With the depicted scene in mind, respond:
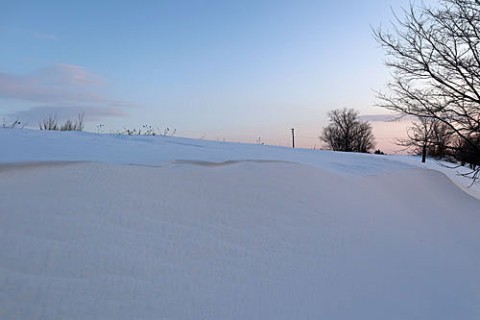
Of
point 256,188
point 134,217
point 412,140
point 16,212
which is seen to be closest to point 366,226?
point 256,188

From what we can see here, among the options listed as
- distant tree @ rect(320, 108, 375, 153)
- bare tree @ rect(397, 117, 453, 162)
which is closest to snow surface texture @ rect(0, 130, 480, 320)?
bare tree @ rect(397, 117, 453, 162)

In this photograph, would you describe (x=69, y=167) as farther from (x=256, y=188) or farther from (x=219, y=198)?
(x=256, y=188)

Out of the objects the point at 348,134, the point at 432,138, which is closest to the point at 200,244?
the point at 432,138

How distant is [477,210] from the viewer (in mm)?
7363

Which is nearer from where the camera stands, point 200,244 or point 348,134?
point 200,244

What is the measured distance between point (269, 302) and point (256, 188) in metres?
1.76

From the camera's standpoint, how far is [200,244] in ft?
9.94

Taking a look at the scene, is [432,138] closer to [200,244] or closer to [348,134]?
[200,244]

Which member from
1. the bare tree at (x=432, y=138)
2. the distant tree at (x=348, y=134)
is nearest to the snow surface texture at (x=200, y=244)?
the bare tree at (x=432, y=138)

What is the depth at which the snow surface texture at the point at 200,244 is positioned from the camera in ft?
7.73

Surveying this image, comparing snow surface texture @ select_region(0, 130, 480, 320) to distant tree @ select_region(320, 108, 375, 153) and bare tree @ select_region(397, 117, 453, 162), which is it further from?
distant tree @ select_region(320, 108, 375, 153)

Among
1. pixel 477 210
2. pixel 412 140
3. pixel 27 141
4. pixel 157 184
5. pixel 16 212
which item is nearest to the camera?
pixel 16 212

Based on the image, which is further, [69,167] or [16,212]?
[69,167]

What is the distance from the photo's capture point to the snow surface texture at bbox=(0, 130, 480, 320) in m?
2.36
